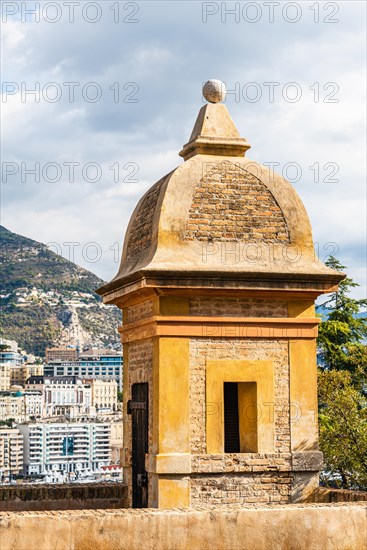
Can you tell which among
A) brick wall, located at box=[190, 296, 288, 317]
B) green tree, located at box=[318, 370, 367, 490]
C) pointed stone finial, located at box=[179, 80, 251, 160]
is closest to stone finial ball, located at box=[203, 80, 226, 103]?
pointed stone finial, located at box=[179, 80, 251, 160]

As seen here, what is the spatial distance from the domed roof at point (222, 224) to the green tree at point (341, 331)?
11350 millimetres

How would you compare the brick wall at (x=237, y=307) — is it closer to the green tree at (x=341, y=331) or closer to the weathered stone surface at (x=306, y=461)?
the weathered stone surface at (x=306, y=461)

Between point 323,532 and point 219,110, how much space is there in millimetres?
5946

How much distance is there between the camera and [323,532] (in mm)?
9883

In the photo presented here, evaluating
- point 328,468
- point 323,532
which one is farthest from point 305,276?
point 328,468

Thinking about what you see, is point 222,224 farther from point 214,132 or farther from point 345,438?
point 345,438

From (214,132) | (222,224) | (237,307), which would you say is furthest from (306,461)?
(214,132)

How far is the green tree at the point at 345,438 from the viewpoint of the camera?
19.0 m

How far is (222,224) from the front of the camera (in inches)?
482

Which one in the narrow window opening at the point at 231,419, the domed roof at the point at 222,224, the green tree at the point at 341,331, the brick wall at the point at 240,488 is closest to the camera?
the brick wall at the point at 240,488

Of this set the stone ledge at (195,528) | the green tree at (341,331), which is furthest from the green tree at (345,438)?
the stone ledge at (195,528)

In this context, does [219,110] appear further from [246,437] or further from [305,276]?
[246,437]

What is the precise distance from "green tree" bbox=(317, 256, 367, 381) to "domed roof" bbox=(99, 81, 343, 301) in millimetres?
11350

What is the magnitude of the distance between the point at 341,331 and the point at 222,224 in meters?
14.3
